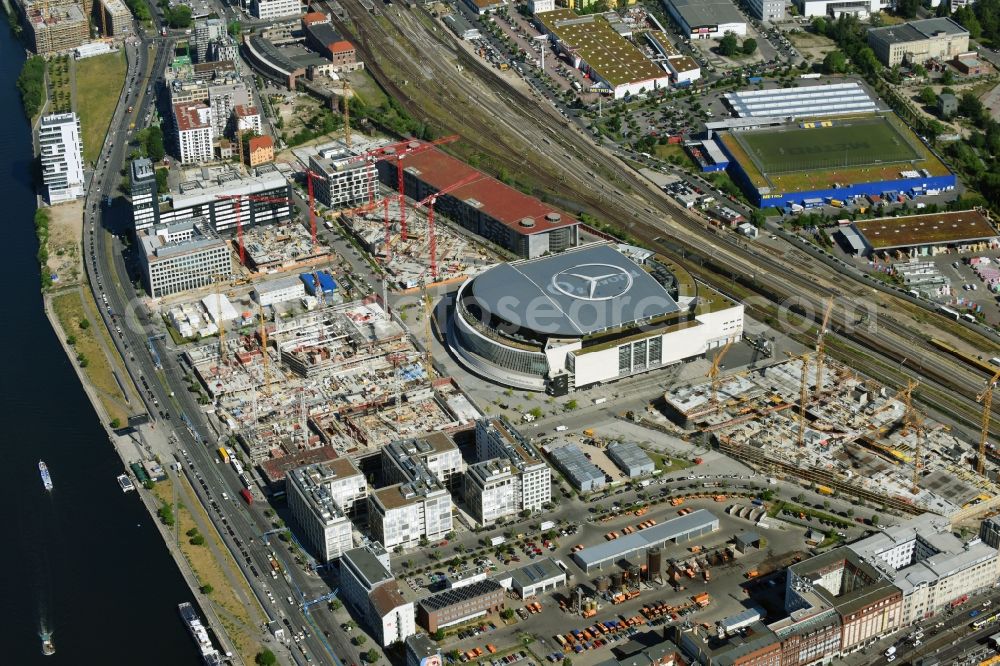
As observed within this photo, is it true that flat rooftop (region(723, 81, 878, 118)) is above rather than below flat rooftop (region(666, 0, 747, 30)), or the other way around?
below

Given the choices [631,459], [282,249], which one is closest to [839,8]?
[282,249]

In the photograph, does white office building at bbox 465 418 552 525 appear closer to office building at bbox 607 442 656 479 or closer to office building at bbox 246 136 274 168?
office building at bbox 607 442 656 479

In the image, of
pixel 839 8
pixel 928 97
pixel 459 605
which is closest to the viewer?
pixel 459 605

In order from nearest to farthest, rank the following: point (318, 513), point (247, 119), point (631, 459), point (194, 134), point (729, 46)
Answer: point (318, 513) → point (631, 459) → point (194, 134) → point (247, 119) → point (729, 46)

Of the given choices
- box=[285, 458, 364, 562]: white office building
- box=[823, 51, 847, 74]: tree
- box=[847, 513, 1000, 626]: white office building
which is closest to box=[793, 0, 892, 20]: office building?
box=[823, 51, 847, 74]: tree

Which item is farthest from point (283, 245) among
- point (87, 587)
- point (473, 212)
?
point (87, 587)

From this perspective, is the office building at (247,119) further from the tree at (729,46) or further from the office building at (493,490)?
the office building at (493,490)

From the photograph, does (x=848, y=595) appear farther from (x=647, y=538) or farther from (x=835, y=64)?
(x=835, y=64)
